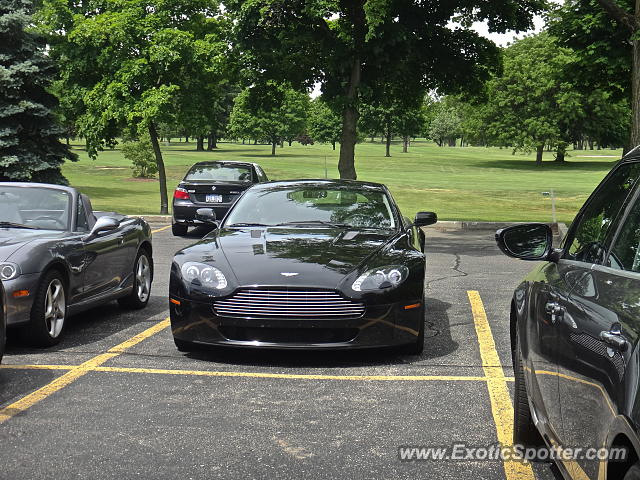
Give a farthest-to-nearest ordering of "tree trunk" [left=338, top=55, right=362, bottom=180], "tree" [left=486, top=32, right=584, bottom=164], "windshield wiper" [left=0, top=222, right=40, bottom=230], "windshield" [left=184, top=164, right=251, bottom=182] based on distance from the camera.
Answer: "tree" [left=486, top=32, right=584, bottom=164]
"tree trunk" [left=338, top=55, right=362, bottom=180]
"windshield" [left=184, top=164, right=251, bottom=182]
"windshield wiper" [left=0, top=222, right=40, bottom=230]

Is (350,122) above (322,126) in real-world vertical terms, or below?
above

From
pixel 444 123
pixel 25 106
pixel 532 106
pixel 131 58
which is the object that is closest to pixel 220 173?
pixel 131 58

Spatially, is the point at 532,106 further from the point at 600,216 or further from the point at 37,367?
the point at 600,216

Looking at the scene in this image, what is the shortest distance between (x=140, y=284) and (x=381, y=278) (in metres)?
3.58

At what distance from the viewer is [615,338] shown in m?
2.48

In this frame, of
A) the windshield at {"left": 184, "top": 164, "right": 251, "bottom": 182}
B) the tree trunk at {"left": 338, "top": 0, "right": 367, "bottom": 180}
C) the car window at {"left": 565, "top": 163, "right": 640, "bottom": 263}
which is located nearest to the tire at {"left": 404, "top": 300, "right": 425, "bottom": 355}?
the car window at {"left": 565, "top": 163, "right": 640, "bottom": 263}

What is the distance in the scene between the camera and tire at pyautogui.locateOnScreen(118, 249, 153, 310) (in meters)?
9.32

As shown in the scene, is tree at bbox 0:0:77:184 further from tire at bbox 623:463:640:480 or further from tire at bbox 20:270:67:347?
tire at bbox 623:463:640:480

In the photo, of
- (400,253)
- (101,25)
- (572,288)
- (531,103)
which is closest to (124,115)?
(101,25)

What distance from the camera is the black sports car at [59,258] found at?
23.0 feet

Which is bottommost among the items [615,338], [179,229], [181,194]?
[179,229]

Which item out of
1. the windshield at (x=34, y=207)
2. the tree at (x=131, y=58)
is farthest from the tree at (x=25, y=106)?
the windshield at (x=34, y=207)

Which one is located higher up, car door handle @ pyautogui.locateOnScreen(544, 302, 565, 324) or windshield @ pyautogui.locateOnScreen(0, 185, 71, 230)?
car door handle @ pyautogui.locateOnScreen(544, 302, 565, 324)

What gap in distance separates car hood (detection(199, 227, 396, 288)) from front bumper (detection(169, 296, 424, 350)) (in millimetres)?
297
